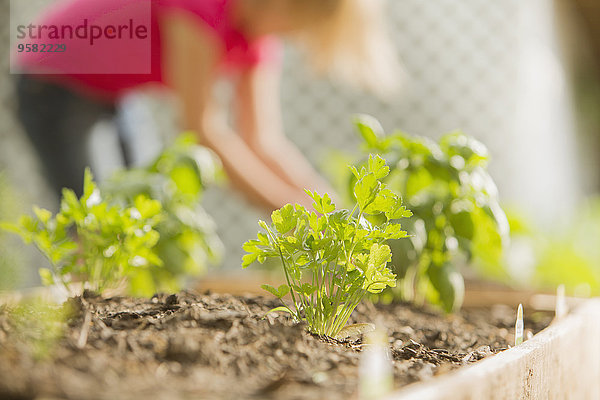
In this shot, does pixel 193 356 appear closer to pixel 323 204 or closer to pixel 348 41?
pixel 323 204

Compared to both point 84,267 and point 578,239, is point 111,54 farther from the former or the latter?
point 578,239

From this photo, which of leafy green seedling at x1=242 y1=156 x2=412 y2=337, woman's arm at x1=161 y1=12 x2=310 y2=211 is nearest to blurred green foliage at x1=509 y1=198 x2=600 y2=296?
woman's arm at x1=161 y1=12 x2=310 y2=211

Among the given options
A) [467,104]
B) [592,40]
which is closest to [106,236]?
[467,104]

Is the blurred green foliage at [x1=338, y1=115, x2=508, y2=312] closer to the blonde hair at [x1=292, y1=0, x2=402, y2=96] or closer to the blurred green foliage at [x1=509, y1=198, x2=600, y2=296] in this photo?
the blurred green foliage at [x1=509, y1=198, x2=600, y2=296]

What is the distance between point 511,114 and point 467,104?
0.97 feet

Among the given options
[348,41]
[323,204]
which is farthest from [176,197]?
[348,41]

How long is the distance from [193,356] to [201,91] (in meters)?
1.02

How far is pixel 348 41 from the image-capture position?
1.70 m

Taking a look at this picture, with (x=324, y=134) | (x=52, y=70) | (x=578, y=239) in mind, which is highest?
(x=324, y=134)

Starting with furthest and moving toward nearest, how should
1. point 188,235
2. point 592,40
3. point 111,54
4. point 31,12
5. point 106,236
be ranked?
point 592,40 < point 31,12 < point 111,54 < point 188,235 < point 106,236

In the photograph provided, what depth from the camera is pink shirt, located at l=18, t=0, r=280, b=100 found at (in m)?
1.26

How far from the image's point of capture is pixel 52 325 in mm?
374

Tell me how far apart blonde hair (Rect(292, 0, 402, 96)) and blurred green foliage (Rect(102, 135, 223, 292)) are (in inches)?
30.2

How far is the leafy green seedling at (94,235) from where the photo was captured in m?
0.63
